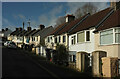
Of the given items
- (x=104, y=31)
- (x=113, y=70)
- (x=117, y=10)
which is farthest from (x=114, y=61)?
(x=117, y=10)

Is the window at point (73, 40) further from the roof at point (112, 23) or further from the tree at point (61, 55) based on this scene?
the roof at point (112, 23)

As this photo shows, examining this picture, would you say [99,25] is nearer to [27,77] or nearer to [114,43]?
[114,43]

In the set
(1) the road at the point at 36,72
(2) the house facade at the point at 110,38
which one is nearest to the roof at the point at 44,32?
(2) the house facade at the point at 110,38

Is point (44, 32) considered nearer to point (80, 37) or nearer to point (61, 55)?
point (80, 37)

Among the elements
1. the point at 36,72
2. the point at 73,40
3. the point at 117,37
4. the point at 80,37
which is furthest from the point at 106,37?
the point at 36,72

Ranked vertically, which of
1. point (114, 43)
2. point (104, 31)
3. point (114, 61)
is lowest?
point (114, 61)

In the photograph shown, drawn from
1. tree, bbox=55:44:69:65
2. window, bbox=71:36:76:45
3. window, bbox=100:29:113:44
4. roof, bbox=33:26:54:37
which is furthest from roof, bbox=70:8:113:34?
roof, bbox=33:26:54:37

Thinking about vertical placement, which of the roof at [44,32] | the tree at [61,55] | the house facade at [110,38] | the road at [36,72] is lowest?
the road at [36,72]

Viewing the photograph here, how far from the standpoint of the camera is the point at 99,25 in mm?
17953

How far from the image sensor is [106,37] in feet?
52.4

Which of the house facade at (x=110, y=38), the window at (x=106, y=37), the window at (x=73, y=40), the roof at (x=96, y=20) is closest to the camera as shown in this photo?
the house facade at (x=110, y=38)

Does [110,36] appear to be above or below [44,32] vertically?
below

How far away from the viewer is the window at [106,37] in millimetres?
15281

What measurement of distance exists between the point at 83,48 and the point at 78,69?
7.31 metres
